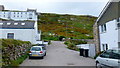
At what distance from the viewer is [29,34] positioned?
88.9ft

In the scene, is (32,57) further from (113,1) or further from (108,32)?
(113,1)

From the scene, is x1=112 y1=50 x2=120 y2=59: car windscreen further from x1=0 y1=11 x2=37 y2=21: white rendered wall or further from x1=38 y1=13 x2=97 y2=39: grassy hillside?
x1=0 y1=11 x2=37 y2=21: white rendered wall

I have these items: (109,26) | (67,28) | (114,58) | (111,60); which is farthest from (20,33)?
(67,28)

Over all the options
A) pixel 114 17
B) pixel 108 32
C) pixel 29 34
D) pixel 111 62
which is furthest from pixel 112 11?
pixel 29 34

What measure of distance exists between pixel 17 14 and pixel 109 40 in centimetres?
8036

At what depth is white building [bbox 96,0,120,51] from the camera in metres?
14.1

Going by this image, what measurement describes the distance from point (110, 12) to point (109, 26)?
1494 mm

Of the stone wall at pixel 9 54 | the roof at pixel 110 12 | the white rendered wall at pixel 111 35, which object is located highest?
the roof at pixel 110 12

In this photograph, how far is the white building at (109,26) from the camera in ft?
46.2

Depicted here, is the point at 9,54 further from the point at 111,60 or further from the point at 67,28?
the point at 67,28

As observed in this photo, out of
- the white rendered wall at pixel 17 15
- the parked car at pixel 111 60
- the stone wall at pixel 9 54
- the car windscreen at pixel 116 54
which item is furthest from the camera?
the white rendered wall at pixel 17 15

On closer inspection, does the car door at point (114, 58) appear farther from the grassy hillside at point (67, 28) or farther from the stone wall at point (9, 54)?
the grassy hillside at point (67, 28)

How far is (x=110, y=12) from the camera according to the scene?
15.6 meters

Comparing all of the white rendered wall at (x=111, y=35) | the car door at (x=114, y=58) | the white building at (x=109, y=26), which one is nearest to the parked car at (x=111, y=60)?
the car door at (x=114, y=58)
